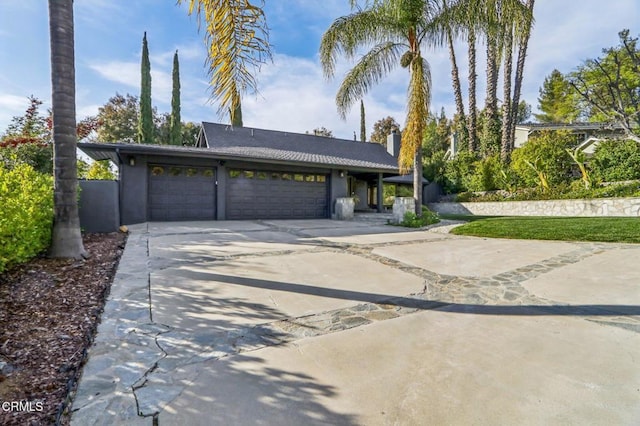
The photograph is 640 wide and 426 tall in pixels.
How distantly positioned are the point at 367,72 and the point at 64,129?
8565 mm

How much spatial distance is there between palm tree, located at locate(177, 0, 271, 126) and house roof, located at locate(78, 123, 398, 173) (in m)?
7.96

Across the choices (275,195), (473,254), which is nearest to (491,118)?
(275,195)

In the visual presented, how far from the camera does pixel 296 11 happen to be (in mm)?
4723

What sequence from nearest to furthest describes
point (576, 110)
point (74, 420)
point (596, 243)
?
point (74, 420) < point (596, 243) < point (576, 110)

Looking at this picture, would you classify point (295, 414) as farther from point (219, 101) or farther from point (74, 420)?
point (219, 101)

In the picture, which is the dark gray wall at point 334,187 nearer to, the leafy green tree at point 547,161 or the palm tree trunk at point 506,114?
the leafy green tree at point 547,161

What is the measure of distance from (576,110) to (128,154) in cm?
3770

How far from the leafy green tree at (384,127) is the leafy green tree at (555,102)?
16884 millimetres

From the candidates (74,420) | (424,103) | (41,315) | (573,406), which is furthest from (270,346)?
(424,103)

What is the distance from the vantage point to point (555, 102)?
111 feet

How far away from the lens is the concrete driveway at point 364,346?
1575 mm

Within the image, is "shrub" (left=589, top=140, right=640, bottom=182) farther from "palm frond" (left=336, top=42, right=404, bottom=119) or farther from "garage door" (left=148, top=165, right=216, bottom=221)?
"garage door" (left=148, top=165, right=216, bottom=221)

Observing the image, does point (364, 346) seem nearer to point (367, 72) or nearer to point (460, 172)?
point (367, 72)

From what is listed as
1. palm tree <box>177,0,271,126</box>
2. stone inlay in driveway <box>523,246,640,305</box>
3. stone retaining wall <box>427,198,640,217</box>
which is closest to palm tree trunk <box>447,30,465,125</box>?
stone retaining wall <box>427,198,640,217</box>
